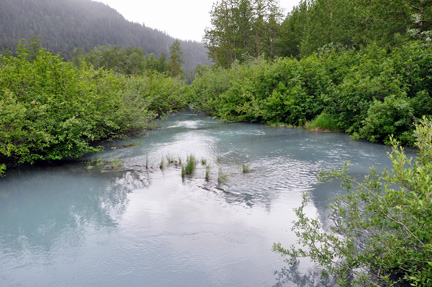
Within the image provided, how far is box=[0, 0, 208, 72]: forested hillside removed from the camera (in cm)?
14800

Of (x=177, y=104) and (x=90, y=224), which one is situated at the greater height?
(x=177, y=104)

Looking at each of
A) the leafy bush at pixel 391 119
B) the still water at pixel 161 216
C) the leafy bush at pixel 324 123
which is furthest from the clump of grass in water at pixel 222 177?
the leafy bush at pixel 324 123

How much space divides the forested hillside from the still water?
5161 inches

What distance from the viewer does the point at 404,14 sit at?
59.3ft

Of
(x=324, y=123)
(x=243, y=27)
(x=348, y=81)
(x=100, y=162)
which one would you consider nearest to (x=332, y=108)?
(x=324, y=123)

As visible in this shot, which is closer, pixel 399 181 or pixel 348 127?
pixel 399 181

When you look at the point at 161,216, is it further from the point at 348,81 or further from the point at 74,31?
the point at 74,31

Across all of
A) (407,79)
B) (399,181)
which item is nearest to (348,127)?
(407,79)

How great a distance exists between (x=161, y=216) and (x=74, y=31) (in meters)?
183

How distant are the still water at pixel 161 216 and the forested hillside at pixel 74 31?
5161 inches

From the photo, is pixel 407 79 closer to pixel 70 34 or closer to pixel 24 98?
pixel 24 98

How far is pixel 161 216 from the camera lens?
6641 millimetres

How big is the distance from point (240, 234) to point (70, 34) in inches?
7070

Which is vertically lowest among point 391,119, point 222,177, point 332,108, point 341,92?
point 222,177
